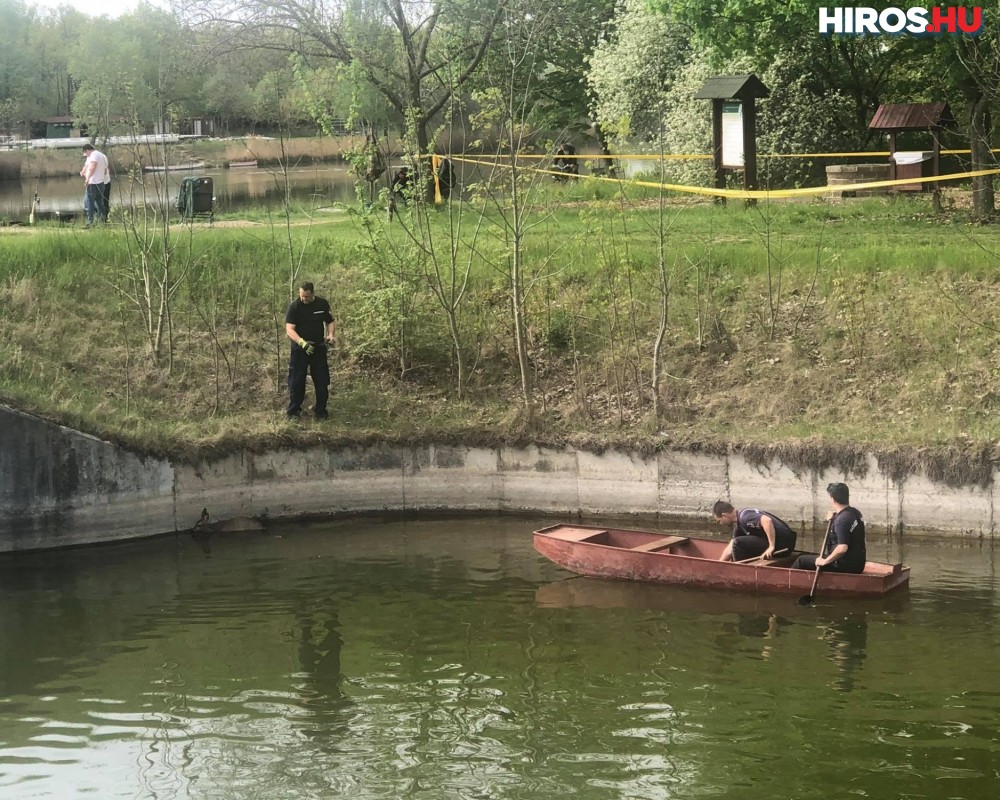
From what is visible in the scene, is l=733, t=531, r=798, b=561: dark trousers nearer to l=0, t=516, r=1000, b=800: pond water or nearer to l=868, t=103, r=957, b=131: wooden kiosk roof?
l=0, t=516, r=1000, b=800: pond water

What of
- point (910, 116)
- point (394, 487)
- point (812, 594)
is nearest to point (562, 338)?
point (394, 487)

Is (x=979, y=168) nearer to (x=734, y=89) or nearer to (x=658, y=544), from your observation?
(x=734, y=89)

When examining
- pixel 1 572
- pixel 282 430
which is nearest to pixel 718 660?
pixel 282 430

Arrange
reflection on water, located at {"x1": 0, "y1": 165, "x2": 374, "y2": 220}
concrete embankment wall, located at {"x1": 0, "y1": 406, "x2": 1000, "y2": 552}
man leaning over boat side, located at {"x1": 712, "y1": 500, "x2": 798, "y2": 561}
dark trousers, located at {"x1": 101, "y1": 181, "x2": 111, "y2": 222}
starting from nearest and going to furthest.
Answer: man leaning over boat side, located at {"x1": 712, "y1": 500, "x2": 798, "y2": 561} → concrete embankment wall, located at {"x1": 0, "y1": 406, "x2": 1000, "y2": 552} → dark trousers, located at {"x1": 101, "y1": 181, "x2": 111, "y2": 222} → reflection on water, located at {"x1": 0, "y1": 165, "x2": 374, "y2": 220}

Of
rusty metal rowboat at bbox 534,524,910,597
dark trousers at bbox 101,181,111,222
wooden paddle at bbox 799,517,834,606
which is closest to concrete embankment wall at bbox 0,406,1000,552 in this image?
rusty metal rowboat at bbox 534,524,910,597

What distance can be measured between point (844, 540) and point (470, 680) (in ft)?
15.9

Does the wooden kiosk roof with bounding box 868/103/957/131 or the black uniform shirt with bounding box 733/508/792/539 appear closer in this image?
the black uniform shirt with bounding box 733/508/792/539

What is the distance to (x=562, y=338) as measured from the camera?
2253cm

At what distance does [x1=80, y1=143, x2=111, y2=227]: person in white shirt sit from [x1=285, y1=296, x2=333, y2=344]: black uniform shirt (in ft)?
26.0

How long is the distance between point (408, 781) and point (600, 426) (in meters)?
10.1

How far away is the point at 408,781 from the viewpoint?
34.3ft

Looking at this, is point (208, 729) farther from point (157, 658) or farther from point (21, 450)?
point (21, 450)

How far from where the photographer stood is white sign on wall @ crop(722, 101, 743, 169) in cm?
2736

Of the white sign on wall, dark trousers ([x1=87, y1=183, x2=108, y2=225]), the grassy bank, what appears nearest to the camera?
the grassy bank
